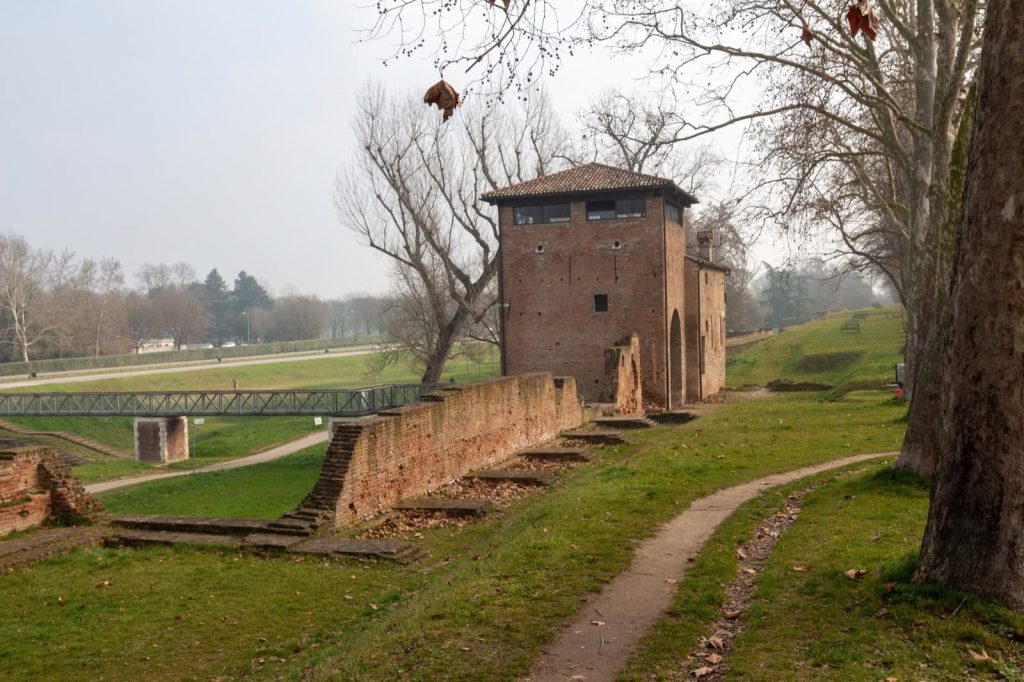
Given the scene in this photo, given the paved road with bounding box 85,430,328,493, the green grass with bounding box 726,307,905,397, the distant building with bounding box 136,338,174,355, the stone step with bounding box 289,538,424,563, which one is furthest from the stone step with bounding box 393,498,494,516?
the distant building with bounding box 136,338,174,355

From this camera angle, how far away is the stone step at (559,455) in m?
18.6

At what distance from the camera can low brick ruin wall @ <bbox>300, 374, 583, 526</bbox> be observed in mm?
12906

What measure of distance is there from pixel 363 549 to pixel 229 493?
14.6 meters

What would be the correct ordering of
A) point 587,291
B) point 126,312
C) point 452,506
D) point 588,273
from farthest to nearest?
point 126,312 < point 587,291 < point 588,273 < point 452,506

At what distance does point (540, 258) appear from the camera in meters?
29.5

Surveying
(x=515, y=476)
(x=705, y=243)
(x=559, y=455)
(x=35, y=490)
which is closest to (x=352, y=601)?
(x=35, y=490)

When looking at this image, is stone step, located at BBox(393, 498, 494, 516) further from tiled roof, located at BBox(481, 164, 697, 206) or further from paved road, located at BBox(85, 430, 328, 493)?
paved road, located at BBox(85, 430, 328, 493)

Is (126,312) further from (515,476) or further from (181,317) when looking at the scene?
(515,476)

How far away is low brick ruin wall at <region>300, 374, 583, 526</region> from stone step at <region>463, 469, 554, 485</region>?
355 millimetres

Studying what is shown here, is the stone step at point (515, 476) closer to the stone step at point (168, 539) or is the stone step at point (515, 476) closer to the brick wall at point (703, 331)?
the stone step at point (168, 539)

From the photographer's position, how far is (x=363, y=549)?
10922mm

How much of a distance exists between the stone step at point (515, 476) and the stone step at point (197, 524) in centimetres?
523

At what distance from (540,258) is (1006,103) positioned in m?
23.5

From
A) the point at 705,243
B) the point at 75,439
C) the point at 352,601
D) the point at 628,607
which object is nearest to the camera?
the point at 628,607
